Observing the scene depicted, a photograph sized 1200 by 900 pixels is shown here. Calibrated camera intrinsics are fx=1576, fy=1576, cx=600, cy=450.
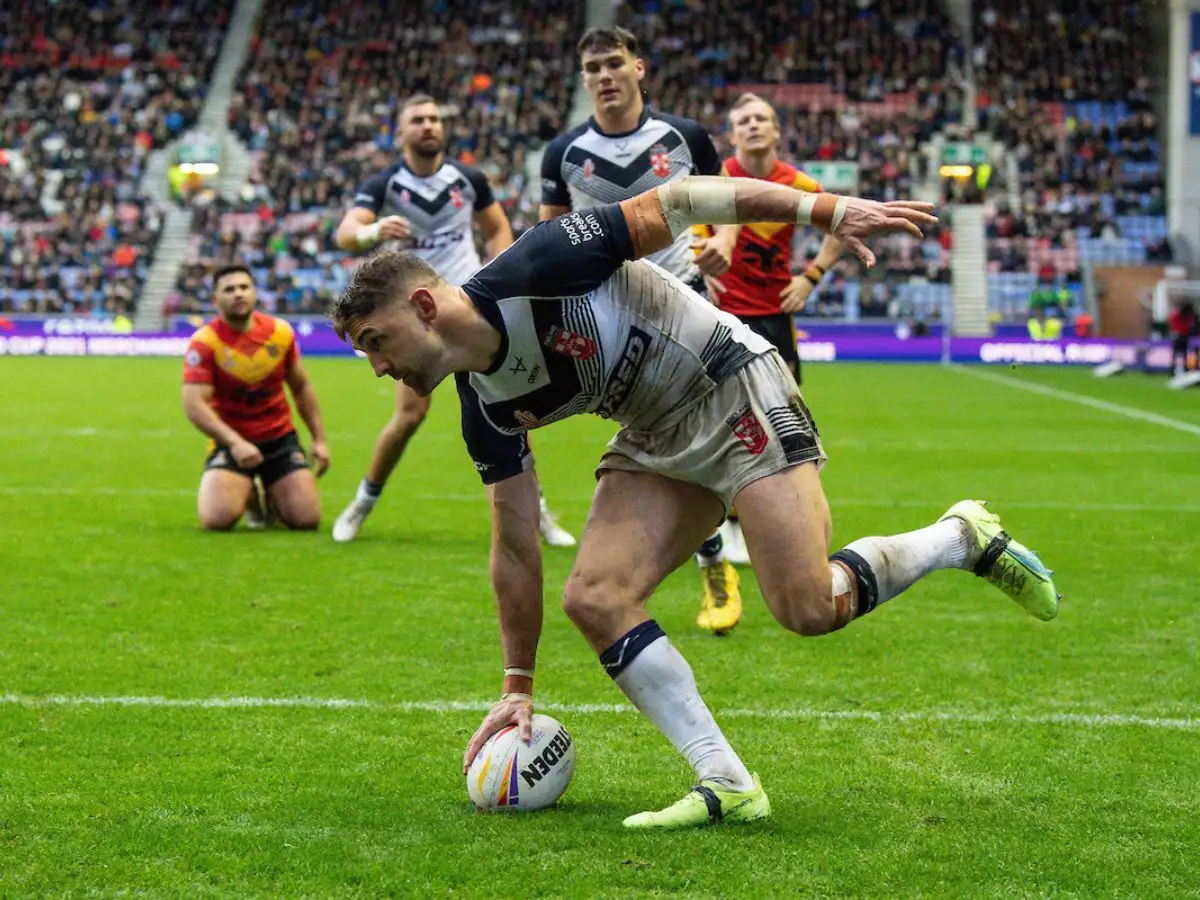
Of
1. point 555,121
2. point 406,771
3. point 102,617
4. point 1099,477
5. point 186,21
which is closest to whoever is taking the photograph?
point 406,771

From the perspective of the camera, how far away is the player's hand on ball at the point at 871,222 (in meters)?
4.14

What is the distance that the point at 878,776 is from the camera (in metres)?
4.80

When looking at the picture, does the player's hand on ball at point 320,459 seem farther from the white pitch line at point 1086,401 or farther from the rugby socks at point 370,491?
the white pitch line at point 1086,401

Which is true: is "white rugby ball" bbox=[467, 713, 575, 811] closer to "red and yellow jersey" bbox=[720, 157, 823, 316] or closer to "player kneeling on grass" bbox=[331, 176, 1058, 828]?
"player kneeling on grass" bbox=[331, 176, 1058, 828]

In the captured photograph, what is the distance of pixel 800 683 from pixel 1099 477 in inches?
326

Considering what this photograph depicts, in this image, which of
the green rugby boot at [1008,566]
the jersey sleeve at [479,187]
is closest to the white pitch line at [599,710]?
the green rugby boot at [1008,566]

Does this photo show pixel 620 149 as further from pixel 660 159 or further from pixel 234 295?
pixel 234 295

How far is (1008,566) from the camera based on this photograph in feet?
17.0

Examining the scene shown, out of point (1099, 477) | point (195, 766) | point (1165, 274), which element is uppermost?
point (195, 766)

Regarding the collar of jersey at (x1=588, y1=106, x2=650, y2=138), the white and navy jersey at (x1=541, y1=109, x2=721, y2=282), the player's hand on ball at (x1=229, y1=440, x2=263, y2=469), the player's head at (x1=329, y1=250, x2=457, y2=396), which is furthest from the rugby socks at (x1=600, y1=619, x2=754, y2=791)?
the player's hand on ball at (x1=229, y1=440, x2=263, y2=469)

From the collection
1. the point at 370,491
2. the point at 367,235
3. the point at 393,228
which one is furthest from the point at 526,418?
the point at 370,491

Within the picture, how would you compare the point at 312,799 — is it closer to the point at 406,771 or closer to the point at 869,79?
the point at 406,771

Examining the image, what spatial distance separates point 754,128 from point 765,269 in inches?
33.4

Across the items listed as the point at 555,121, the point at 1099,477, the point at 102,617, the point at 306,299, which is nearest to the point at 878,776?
the point at 102,617
